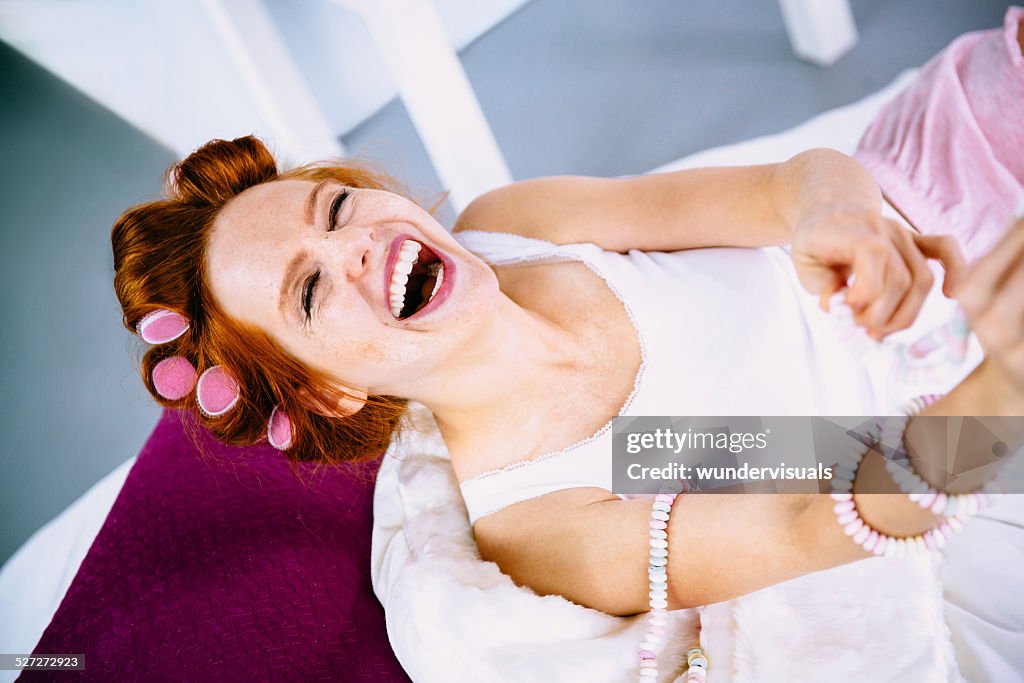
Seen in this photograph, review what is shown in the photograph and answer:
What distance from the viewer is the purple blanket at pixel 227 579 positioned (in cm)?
112

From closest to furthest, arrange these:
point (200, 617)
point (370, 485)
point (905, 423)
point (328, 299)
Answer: point (905, 423)
point (328, 299)
point (200, 617)
point (370, 485)

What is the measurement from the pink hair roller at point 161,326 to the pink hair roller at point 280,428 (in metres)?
0.19

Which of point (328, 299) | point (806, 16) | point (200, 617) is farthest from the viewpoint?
point (806, 16)

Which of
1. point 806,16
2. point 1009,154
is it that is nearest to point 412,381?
point 1009,154

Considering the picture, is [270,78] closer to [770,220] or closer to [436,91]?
[436,91]

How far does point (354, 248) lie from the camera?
3.43 feet

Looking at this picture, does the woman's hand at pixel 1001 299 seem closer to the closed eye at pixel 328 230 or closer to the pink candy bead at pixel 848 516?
the pink candy bead at pixel 848 516

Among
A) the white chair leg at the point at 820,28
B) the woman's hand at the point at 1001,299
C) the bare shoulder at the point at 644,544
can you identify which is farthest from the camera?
the white chair leg at the point at 820,28

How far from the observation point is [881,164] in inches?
53.3

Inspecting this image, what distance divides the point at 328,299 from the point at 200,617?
0.53 m

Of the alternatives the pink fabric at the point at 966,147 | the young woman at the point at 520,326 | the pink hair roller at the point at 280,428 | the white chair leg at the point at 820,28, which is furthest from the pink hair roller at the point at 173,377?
the white chair leg at the point at 820,28

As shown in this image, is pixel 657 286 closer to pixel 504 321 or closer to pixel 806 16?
pixel 504 321

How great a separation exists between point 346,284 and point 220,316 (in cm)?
25

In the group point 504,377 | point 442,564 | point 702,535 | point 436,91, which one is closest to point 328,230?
point 504,377
